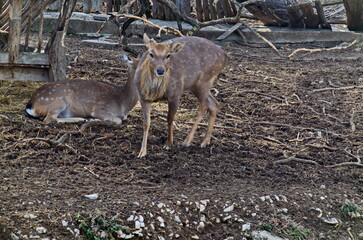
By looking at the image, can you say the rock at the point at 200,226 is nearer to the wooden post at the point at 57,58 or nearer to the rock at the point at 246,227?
the rock at the point at 246,227

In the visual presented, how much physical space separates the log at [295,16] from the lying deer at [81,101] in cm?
597

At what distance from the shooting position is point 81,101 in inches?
302

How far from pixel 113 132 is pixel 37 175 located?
1487 millimetres

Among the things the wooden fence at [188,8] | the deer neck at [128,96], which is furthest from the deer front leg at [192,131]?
the wooden fence at [188,8]

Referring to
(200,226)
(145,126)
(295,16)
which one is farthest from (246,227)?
(295,16)

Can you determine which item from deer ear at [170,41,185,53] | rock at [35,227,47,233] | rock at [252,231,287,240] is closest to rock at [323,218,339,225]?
rock at [252,231,287,240]

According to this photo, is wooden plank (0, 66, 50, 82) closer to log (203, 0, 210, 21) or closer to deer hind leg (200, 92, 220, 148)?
deer hind leg (200, 92, 220, 148)

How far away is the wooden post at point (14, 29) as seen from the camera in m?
7.08

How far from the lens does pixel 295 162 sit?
6.63 metres

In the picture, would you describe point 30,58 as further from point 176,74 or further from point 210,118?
point 210,118

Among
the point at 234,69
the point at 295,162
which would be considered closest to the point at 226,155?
the point at 295,162

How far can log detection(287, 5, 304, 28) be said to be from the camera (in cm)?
1287

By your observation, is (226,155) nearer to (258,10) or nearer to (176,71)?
(176,71)

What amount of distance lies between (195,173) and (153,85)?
1020 mm
